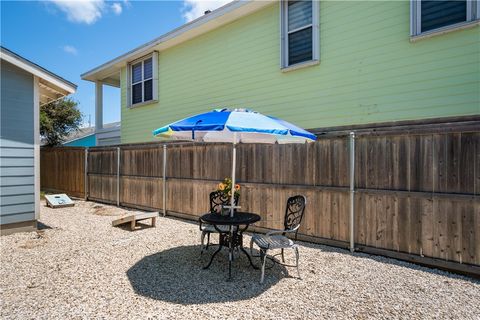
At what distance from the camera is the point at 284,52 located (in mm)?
7398

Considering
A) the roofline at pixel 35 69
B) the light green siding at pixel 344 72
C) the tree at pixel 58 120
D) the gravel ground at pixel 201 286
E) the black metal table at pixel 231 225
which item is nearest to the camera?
the gravel ground at pixel 201 286

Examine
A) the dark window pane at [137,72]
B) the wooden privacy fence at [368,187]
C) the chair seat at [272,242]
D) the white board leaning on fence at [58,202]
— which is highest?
the dark window pane at [137,72]

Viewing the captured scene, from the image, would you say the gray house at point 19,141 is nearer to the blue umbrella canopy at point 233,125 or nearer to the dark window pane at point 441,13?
the blue umbrella canopy at point 233,125

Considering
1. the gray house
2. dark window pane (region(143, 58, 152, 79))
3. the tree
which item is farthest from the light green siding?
the tree

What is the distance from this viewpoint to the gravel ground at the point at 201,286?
319cm

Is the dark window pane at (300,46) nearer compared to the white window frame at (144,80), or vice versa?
the dark window pane at (300,46)

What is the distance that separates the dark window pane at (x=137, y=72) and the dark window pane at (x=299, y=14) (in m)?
6.56

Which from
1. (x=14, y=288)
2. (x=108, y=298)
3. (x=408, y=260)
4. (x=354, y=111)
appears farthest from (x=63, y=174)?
(x=408, y=260)

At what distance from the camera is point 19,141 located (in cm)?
644

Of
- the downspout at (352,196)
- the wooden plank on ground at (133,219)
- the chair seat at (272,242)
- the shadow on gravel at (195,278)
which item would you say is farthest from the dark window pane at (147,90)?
the chair seat at (272,242)

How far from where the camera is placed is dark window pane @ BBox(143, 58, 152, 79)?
1114 centimetres

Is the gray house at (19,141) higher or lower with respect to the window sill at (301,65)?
lower

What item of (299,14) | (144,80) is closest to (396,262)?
(299,14)

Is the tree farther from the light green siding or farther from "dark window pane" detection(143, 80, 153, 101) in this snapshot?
the light green siding
